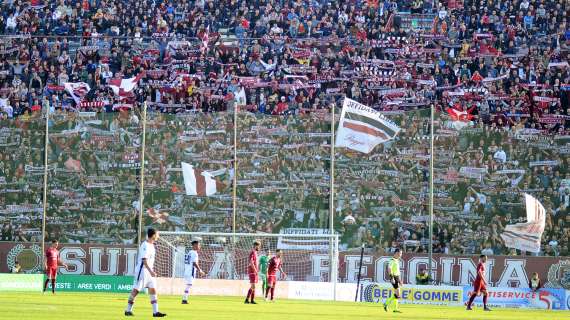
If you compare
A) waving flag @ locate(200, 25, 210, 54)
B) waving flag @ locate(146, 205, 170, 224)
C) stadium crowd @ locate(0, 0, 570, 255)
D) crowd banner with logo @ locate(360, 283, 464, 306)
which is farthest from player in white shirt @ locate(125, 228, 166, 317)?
waving flag @ locate(200, 25, 210, 54)

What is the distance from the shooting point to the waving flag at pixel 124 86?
53406mm

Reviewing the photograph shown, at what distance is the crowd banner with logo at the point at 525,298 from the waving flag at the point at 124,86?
2092 centimetres

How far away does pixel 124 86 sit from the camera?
53531 millimetres

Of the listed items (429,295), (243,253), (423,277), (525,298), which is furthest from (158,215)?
(525,298)

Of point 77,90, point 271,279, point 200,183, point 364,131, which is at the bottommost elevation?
point 271,279

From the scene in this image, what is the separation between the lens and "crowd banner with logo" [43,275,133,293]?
42.2 metres

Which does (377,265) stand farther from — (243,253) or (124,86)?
(124,86)

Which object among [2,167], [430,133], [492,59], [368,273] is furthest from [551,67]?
[2,167]

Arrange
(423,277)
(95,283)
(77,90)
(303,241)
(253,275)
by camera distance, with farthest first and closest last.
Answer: (77,90) < (95,283) < (303,241) < (423,277) < (253,275)

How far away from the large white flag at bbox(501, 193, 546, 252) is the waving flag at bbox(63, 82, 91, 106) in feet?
74.9

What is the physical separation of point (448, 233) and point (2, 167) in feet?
57.4

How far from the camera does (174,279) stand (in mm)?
42562

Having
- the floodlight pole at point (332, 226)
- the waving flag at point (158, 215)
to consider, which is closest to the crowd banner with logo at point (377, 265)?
the floodlight pole at point (332, 226)

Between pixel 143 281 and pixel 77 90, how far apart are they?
3185cm
